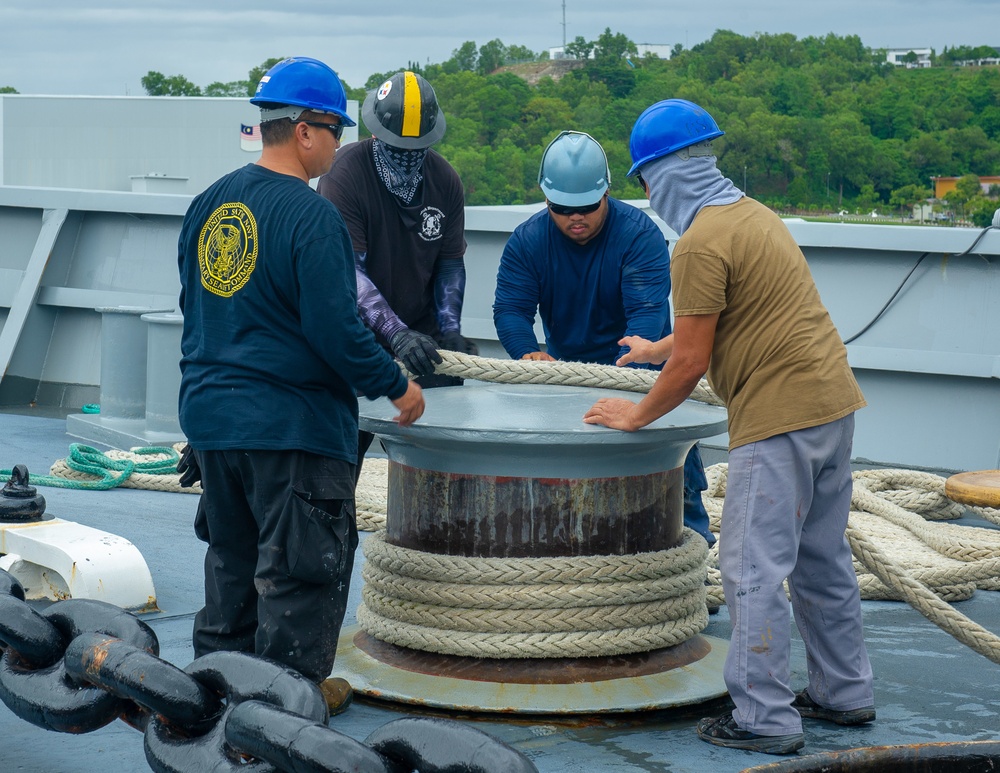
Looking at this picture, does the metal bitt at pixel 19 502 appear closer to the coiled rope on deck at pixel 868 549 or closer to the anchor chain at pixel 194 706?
the coiled rope on deck at pixel 868 549

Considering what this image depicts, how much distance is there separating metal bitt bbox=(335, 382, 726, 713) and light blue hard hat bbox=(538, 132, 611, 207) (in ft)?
2.70

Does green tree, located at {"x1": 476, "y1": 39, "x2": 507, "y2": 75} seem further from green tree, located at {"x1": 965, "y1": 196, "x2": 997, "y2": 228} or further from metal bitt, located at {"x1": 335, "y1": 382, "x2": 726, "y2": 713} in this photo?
metal bitt, located at {"x1": 335, "y1": 382, "x2": 726, "y2": 713}

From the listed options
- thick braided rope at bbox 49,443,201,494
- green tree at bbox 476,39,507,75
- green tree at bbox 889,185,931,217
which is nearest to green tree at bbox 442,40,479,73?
green tree at bbox 476,39,507,75

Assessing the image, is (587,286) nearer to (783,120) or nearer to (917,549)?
(917,549)

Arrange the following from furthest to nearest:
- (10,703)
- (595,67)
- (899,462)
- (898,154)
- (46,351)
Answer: (595,67) → (898,154) → (46,351) → (899,462) → (10,703)

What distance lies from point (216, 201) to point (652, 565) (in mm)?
1343

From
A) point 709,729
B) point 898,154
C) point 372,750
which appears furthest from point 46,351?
Result: point 898,154

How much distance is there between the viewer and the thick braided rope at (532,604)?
290 cm

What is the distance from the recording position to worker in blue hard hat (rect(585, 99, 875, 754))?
2.62 metres

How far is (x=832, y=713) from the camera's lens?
2846 millimetres

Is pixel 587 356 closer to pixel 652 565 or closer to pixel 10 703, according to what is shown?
pixel 652 565

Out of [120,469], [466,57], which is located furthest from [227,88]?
[120,469]

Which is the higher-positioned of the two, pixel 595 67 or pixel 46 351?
pixel 595 67

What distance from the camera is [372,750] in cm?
135
